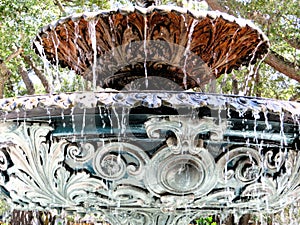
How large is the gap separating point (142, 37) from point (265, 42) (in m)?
1.11

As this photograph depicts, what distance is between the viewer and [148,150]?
103 inches

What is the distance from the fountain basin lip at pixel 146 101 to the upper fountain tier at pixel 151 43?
1.00 m

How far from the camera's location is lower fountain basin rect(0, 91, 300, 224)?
2.44 metres

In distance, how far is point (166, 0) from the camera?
41.0 ft

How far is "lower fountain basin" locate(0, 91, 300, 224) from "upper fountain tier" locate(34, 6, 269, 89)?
1000 mm

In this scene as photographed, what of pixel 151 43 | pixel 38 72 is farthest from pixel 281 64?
pixel 151 43

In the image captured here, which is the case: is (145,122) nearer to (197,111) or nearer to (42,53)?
(197,111)

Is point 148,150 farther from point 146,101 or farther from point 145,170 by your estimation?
point 146,101

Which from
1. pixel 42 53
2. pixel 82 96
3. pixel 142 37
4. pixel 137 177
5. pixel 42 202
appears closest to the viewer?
pixel 82 96

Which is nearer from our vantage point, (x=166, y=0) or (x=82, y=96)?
(x=82, y=96)

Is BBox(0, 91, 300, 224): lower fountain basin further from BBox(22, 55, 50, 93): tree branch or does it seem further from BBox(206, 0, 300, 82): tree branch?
BBox(22, 55, 50, 93): tree branch

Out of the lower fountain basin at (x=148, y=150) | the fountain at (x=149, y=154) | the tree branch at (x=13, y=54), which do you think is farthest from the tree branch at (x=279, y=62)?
the lower fountain basin at (x=148, y=150)

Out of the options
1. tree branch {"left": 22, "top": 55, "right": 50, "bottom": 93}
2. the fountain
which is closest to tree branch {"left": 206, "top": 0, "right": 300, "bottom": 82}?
tree branch {"left": 22, "top": 55, "right": 50, "bottom": 93}

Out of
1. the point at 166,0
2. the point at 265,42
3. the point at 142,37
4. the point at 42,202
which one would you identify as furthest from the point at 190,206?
the point at 166,0
